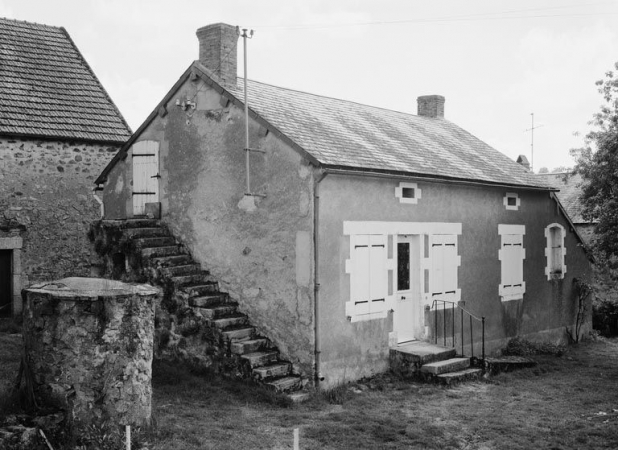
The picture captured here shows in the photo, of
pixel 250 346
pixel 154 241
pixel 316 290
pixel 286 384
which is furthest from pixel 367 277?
pixel 154 241

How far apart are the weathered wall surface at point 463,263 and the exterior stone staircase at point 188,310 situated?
119cm

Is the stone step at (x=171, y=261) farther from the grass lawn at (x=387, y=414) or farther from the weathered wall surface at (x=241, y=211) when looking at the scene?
the grass lawn at (x=387, y=414)

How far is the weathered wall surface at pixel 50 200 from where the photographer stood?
54.2ft

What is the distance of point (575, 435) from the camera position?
10.2 meters

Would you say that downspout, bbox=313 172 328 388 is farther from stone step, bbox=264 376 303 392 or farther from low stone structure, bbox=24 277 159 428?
low stone structure, bbox=24 277 159 428

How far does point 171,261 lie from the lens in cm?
1388

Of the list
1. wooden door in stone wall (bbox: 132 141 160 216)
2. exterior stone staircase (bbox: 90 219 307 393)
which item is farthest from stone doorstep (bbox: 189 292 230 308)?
wooden door in stone wall (bbox: 132 141 160 216)

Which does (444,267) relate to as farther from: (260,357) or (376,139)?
(260,357)

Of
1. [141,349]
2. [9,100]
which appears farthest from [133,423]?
[9,100]

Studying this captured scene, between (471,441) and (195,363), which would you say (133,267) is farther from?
(471,441)

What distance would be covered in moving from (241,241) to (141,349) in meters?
4.52

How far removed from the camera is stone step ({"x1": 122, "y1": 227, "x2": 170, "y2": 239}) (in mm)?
14070

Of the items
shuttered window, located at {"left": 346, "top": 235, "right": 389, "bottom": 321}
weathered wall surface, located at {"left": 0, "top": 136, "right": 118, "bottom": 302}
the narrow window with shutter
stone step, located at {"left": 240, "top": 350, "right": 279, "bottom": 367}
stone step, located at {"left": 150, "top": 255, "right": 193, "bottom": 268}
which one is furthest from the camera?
the narrow window with shutter

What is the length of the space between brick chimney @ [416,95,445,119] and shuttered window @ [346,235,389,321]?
8.82 m
